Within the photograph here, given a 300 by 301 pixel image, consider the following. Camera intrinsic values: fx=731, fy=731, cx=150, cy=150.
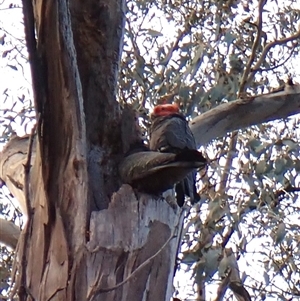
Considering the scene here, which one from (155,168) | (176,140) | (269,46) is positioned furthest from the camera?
(269,46)

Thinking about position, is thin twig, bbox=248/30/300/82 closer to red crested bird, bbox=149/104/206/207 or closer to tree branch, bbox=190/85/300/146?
tree branch, bbox=190/85/300/146

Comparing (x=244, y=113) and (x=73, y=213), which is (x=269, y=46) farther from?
(x=73, y=213)

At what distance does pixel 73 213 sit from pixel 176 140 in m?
0.47

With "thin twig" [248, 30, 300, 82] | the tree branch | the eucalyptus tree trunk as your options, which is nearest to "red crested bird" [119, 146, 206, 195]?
the eucalyptus tree trunk

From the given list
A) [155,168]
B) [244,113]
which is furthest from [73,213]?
[244,113]

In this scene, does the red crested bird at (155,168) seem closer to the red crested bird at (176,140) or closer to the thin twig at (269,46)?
the red crested bird at (176,140)

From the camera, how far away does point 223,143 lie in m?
4.12

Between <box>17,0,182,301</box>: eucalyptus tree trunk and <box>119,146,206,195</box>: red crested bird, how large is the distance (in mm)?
37

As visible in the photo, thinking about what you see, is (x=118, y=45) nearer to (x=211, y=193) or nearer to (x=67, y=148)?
(x=67, y=148)

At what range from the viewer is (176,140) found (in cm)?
224

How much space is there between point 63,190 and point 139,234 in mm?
233

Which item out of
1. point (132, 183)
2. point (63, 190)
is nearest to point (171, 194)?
point (132, 183)

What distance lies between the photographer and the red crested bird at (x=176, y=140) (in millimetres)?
2148

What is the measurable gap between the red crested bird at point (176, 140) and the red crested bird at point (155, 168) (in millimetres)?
129
